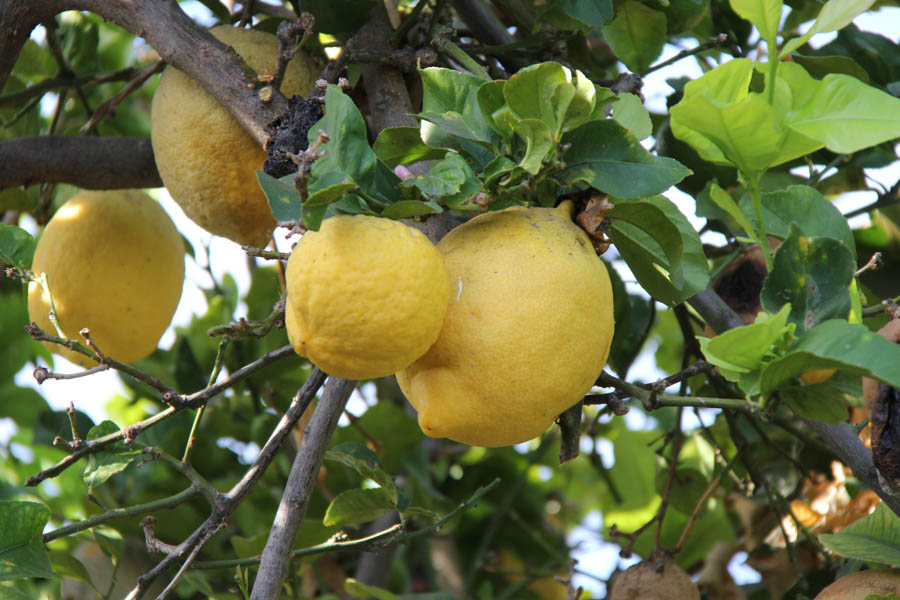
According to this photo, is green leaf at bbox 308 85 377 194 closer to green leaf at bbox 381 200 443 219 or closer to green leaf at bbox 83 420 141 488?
green leaf at bbox 381 200 443 219

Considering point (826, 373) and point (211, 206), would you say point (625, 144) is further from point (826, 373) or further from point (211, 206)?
point (211, 206)

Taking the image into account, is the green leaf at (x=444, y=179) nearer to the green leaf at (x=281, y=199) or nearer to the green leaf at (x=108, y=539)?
the green leaf at (x=281, y=199)

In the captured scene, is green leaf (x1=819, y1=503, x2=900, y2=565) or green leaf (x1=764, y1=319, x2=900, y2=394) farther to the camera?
green leaf (x1=819, y1=503, x2=900, y2=565)

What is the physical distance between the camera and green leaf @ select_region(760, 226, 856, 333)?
0.68m

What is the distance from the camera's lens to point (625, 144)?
730 mm

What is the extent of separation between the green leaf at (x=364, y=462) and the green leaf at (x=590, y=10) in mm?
575

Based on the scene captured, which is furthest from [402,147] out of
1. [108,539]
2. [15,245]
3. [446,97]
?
[108,539]

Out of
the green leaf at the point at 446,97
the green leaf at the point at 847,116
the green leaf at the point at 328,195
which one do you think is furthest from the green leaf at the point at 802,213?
the green leaf at the point at 328,195

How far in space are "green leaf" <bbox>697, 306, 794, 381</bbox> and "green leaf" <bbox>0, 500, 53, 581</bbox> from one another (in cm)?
73

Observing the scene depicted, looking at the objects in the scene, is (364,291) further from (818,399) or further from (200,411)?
(200,411)

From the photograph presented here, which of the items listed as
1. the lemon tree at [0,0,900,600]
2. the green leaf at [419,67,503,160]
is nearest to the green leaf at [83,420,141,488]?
the lemon tree at [0,0,900,600]

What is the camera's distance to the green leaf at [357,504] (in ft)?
3.47

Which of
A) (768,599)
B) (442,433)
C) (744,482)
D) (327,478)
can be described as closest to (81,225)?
(327,478)

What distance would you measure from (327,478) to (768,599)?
83 cm
